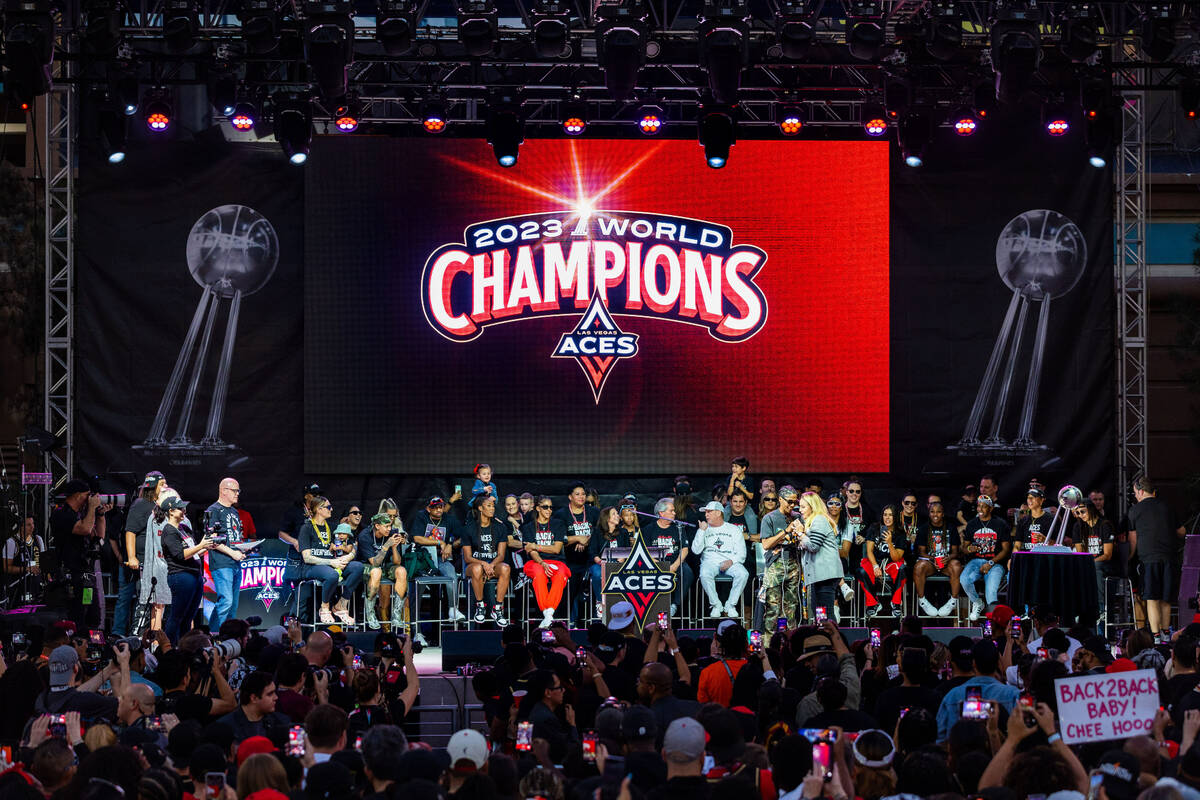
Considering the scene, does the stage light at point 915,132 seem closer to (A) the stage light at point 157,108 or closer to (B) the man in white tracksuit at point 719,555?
(B) the man in white tracksuit at point 719,555

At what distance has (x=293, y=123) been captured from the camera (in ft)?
51.6

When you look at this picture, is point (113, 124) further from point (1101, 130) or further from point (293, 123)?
point (1101, 130)

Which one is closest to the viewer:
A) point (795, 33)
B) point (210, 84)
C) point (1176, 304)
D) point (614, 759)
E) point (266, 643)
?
point (614, 759)

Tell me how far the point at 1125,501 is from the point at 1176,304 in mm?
2975

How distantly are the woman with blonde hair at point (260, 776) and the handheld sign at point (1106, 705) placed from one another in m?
3.37

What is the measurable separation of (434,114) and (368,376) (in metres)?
3.68

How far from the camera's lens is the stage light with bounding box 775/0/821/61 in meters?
14.1

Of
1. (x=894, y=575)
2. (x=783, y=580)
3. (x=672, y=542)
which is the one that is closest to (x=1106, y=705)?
(x=783, y=580)

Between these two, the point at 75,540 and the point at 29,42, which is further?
the point at 75,540

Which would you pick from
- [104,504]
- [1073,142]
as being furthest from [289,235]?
[1073,142]

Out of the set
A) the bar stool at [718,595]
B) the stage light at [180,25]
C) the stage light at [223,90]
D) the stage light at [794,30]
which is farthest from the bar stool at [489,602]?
the stage light at [794,30]

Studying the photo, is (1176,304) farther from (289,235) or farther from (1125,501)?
(289,235)

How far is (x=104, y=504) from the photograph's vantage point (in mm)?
16531

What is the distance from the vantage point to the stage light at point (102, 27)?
14102 millimetres
